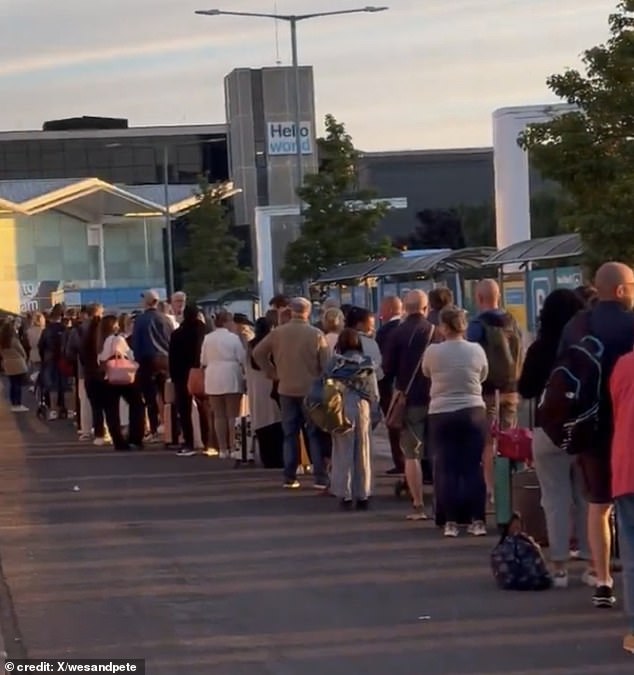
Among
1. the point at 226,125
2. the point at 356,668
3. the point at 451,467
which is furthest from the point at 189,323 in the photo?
the point at 226,125

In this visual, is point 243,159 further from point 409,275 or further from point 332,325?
point 332,325

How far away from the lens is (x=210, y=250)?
6531 centimetres

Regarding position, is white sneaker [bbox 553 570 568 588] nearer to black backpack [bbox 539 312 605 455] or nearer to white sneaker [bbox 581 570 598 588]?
white sneaker [bbox 581 570 598 588]

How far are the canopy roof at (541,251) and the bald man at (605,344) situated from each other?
11.8m

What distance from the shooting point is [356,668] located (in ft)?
25.9

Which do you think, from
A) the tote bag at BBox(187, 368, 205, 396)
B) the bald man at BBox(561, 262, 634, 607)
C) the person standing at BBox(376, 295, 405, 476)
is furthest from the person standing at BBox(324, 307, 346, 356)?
the bald man at BBox(561, 262, 634, 607)

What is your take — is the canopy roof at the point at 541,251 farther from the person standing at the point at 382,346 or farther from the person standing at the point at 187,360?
the person standing at the point at 382,346

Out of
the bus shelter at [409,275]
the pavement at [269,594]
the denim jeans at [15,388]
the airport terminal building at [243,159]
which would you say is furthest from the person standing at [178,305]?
the airport terminal building at [243,159]

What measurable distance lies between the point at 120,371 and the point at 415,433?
7875 mm

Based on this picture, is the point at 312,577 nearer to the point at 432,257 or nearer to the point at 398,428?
the point at 398,428

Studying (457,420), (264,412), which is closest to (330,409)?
(457,420)

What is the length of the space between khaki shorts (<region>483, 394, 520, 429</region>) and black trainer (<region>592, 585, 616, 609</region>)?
12.9 ft

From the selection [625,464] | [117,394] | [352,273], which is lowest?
[117,394]

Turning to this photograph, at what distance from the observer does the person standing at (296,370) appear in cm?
1533
